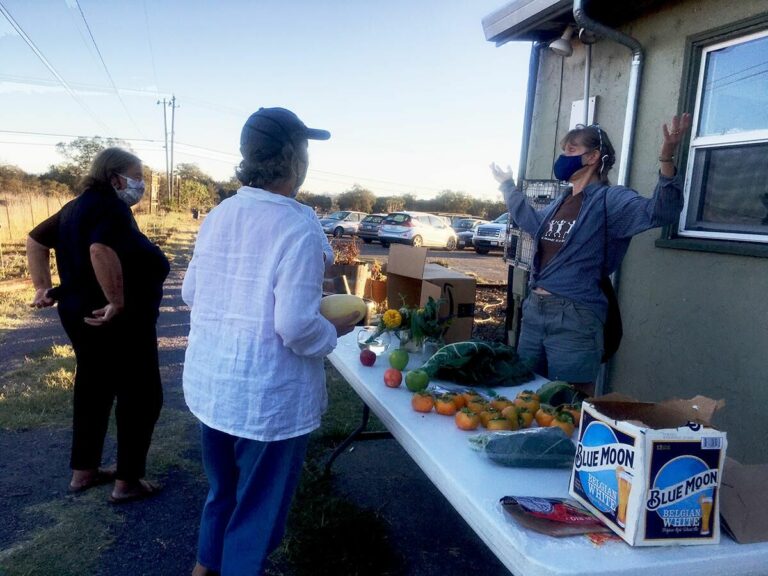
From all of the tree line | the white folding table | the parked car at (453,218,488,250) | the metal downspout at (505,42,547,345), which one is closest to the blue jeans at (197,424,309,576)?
the white folding table

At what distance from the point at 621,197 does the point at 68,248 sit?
8.60ft

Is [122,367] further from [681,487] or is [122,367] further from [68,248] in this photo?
[681,487]

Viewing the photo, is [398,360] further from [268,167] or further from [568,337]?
[268,167]

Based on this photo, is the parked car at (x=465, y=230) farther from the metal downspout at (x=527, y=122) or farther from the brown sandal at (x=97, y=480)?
the brown sandal at (x=97, y=480)

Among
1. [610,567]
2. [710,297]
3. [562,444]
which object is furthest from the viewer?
[710,297]

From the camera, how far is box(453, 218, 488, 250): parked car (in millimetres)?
24220

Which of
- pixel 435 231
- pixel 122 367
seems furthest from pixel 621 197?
pixel 435 231

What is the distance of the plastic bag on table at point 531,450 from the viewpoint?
1.60 meters

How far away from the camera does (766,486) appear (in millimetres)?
Answer: 1368

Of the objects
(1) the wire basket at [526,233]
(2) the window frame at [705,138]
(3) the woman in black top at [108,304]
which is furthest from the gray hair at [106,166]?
(2) the window frame at [705,138]

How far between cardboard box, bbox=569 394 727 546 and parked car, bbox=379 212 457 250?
19716mm

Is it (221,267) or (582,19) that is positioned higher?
(582,19)

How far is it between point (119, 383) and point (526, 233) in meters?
2.92

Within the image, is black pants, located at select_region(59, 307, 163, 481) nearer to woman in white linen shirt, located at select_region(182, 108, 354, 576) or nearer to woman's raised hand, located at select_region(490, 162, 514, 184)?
woman in white linen shirt, located at select_region(182, 108, 354, 576)
